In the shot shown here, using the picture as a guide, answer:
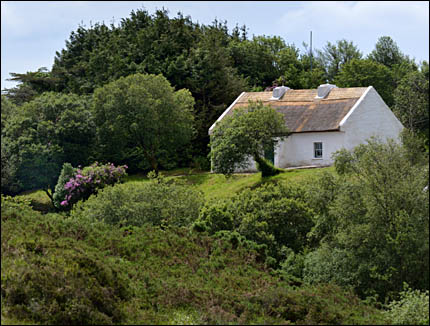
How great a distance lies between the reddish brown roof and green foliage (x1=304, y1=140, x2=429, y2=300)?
47.9 ft

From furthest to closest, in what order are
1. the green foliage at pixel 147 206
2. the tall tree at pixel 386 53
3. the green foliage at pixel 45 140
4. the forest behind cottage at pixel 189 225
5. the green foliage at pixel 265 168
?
the tall tree at pixel 386 53
the green foliage at pixel 45 140
the green foliage at pixel 265 168
the green foliage at pixel 147 206
the forest behind cottage at pixel 189 225

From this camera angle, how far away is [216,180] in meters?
34.2

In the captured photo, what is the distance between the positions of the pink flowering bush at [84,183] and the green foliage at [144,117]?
184 inches

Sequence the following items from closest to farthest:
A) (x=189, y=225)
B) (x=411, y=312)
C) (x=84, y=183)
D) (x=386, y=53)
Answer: (x=411, y=312)
(x=189, y=225)
(x=84, y=183)
(x=386, y=53)

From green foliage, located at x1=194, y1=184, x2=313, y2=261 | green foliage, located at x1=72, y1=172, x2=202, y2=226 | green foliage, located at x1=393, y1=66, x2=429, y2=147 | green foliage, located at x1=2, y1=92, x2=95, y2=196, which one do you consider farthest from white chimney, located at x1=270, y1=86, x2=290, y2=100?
green foliage, located at x1=194, y1=184, x2=313, y2=261

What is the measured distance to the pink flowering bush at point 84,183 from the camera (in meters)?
32.4

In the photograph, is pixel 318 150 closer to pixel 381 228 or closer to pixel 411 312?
pixel 381 228

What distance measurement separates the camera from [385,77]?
152ft

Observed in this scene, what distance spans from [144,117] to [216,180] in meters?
6.41

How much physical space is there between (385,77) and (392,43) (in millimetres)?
10821

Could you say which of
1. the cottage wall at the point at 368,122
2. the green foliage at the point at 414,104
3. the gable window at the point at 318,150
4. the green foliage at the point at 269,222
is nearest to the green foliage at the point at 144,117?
the gable window at the point at 318,150

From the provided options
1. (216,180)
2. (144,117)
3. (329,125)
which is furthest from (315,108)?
(144,117)

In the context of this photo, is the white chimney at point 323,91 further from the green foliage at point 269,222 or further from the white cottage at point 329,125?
the green foliage at point 269,222

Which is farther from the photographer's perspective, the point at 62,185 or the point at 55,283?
the point at 62,185
